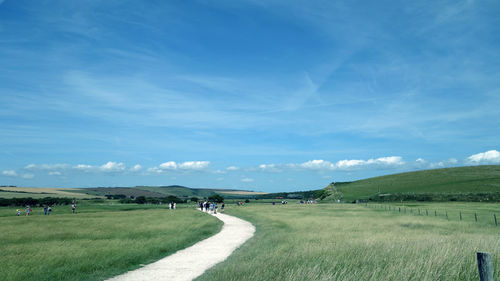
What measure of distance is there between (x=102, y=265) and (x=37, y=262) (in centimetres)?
260

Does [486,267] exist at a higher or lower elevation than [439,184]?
lower

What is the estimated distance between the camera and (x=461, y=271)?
10.3m

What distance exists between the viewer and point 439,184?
111 m

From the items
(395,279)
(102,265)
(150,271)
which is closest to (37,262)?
(102,265)

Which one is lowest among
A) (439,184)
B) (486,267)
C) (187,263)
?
(187,263)

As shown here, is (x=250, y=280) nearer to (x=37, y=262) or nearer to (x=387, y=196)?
(x=37, y=262)

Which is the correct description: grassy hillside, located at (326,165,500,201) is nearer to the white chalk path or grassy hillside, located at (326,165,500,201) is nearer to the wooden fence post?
the white chalk path

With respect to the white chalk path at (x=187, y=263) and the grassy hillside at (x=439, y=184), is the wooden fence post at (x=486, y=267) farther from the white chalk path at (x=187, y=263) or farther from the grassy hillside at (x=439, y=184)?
the grassy hillside at (x=439, y=184)

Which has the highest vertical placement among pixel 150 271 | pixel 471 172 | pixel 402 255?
pixel 471 172

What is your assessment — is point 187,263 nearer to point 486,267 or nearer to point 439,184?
point 486,267

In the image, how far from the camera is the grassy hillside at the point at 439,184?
3809 inches

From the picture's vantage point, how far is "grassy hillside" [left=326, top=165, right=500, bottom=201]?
317 feet

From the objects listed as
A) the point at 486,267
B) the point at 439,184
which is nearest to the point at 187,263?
the point at 486,267

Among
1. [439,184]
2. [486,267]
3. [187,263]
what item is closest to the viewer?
[486,267]
